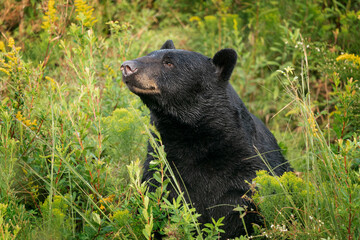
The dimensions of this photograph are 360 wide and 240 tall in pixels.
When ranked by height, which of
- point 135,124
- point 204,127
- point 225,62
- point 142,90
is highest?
point 225,62

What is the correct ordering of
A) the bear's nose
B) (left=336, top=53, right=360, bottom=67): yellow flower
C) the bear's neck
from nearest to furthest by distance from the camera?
the bear's nose
the bear's neck
(left=336, top=53, right=360, bottom=67): yellow flower

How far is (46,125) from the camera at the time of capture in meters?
3.41

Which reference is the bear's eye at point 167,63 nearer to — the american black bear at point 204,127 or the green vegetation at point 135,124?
the american black bear at point 204,127

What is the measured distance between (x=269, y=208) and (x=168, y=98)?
1095 mm

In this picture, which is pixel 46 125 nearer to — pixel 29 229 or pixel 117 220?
pixel 29 229

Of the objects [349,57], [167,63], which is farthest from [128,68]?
[349,57]

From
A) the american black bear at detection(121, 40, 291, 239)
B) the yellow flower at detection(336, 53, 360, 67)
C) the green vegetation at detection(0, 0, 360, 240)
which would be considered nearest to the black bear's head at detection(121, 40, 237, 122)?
the american black bear at detection(121, 40, 291, 239)

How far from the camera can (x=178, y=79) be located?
3.38 m

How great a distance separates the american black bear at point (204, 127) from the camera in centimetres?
326

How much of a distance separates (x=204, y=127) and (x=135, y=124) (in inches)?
26.6

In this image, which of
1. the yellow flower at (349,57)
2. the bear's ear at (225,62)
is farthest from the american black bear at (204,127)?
the yellow flower at (349,57)

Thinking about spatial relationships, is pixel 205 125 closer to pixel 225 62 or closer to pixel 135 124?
pixel 225 62

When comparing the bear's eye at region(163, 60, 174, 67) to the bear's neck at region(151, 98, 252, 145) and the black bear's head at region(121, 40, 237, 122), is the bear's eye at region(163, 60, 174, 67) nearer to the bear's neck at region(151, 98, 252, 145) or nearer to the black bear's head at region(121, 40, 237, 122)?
the black bear's head at region(121, 40, 237, 122)

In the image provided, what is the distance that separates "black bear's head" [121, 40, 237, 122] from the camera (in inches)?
128
